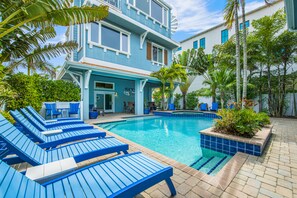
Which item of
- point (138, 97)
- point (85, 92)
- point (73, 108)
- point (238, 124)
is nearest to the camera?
point (238, 124)

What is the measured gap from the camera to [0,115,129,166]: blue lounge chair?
207 cm

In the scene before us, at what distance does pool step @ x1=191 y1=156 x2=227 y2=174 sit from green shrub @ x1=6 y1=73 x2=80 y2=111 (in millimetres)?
7539

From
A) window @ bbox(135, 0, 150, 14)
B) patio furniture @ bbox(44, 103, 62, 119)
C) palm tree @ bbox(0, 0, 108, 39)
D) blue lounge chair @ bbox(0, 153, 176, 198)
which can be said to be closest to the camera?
blue lounge chair @ bbox(0, 153, 176, 198)

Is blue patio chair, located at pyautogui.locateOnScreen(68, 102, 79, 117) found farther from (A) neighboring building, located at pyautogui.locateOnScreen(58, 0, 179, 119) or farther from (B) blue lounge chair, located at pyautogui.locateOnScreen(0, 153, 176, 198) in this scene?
(B) blue lounge chair, located at pyautogui.locateOnScreen(0, 153, 176, 198)

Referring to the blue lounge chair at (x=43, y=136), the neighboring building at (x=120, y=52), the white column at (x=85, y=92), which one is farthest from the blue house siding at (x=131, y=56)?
the blue lounge chair at (x=43, y=136)

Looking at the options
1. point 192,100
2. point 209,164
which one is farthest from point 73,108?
point 192,100

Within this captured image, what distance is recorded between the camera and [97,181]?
1766 mm

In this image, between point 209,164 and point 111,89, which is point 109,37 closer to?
point 111,89

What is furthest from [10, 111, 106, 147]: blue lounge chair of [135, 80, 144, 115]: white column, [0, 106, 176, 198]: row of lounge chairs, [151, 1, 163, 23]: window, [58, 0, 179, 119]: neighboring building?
[151, 1, 163, 23]: window

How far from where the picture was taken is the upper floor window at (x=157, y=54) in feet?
50.1

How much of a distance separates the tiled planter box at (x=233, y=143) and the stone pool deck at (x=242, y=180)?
0.89 feet

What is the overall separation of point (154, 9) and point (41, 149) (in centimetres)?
1656

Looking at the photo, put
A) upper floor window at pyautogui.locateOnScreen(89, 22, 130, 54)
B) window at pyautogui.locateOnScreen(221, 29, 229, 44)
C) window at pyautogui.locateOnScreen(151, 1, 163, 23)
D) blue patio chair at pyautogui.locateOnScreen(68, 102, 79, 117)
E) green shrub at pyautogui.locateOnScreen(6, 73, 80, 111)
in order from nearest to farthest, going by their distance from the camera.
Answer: green shrub at pyautogui.locateOnScreen(6, 73, 80, 111), blue patio chair at pyautogui.locateOnScreen(68, 102, 79, 117), upper floor window at pyautogui.locateOnScreen(89, 22, 130, 54), window at pyautogui.locateOnScreen(151, 1, 163, 23), window at pyautogui.locateOnScreen(221, 29, 229, 44)

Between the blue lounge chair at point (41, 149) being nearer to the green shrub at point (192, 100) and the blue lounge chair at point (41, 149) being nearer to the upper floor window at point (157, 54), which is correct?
the upper floor window at point (157, 54)
